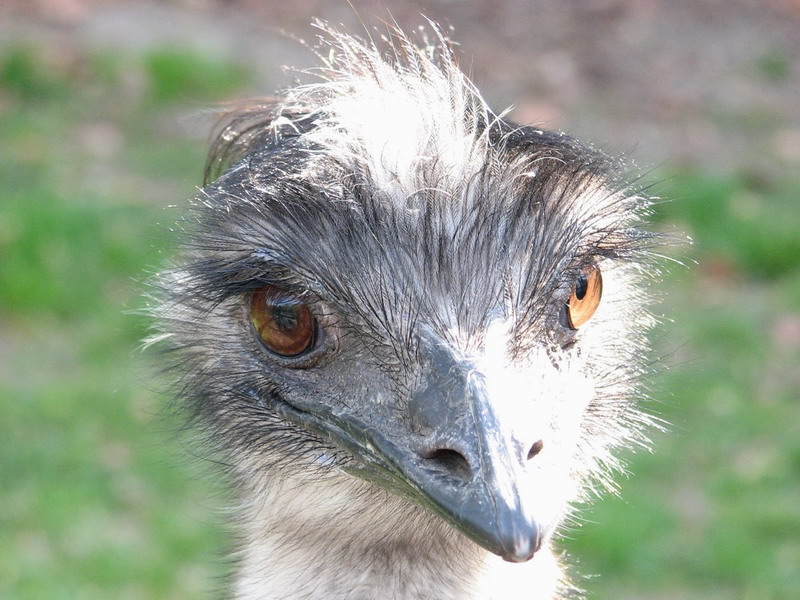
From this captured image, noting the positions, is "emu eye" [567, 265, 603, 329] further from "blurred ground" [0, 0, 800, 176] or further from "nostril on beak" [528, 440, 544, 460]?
"blurred ground" [0, 0, 800, 176]

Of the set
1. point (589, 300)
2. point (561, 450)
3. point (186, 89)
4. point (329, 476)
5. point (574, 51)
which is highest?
point (574, 51)

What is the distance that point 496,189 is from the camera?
2031 mm

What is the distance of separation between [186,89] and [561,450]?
17.3ft

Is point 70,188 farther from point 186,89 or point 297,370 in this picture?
point 297,370

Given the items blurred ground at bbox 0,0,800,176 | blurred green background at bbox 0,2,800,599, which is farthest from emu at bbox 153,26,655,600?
blurred ground at bbox 0,0,800,176

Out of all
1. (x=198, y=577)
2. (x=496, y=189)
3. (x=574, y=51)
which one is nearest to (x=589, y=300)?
(x=496, y=189)

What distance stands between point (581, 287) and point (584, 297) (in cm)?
2

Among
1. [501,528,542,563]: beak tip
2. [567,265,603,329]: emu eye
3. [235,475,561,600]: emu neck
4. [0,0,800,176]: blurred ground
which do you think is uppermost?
[0,0,800,176]: blurred ground

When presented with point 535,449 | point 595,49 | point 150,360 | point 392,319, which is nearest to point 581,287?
point 392,319

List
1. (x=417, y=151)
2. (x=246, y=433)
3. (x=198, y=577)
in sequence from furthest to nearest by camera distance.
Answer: (x=198, y=577), (x=246, y=433), (x=417, y=151)

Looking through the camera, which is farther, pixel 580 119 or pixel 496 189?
pixel 580 119

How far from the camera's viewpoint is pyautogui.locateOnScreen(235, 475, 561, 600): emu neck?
2.03 metres

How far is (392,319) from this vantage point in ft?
6.31

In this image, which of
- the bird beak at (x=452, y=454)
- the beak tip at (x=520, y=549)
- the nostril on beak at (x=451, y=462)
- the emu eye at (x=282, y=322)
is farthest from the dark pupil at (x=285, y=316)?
the beak tip at (x=520, y=549)
